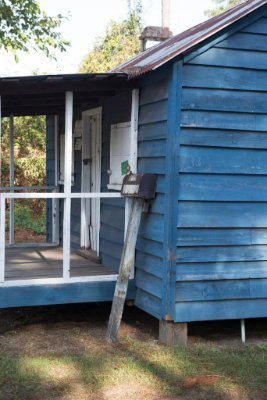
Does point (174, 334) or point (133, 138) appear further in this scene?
point (133, 138)

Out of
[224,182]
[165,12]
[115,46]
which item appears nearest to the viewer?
Answer: [224,182]

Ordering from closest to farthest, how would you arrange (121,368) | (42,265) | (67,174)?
(121,368), (67,174), (42,265)

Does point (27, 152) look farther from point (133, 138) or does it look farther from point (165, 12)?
point (133, 138)

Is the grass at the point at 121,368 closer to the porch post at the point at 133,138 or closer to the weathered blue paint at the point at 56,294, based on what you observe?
the weathered blue paint at the point at 56,294

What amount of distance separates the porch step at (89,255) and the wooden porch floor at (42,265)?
59 mm

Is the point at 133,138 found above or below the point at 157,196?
above

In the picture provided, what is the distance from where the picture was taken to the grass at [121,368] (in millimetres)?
4645

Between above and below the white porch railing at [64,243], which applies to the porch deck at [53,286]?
below

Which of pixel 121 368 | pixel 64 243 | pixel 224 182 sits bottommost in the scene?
pixel 121 368

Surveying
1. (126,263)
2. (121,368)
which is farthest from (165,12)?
(121,368)

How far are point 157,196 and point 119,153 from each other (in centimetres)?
126

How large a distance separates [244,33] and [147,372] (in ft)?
11.4

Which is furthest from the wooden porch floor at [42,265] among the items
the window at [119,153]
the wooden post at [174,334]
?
the wooden post at [174,334]

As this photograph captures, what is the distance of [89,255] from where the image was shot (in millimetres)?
8094
